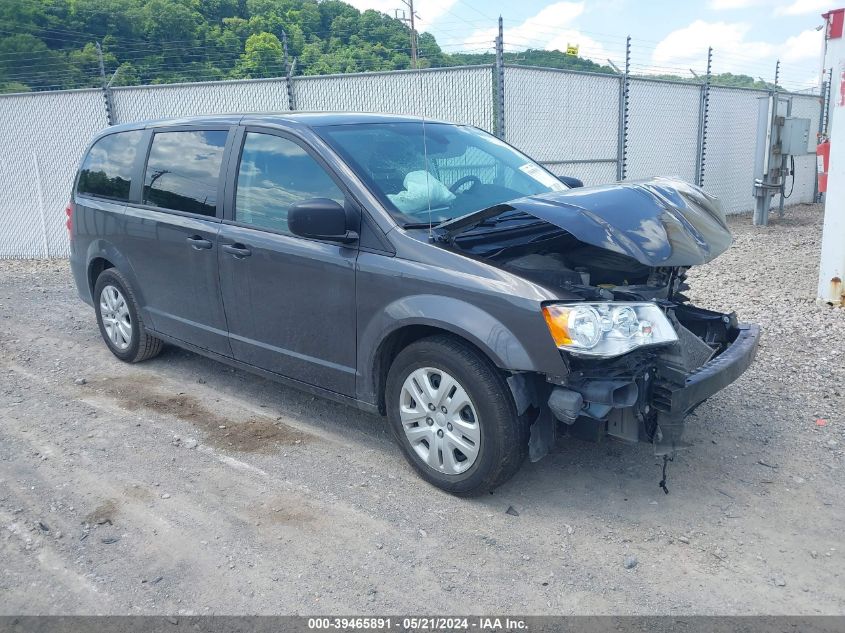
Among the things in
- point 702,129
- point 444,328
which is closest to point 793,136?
point 702,129

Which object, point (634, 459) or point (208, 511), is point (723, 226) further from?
point (208, 511)

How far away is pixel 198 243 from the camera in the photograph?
468 centimetres

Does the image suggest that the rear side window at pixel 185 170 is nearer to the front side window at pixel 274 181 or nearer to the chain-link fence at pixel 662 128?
the front side window at pixel 274 181

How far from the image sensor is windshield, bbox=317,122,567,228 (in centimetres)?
393

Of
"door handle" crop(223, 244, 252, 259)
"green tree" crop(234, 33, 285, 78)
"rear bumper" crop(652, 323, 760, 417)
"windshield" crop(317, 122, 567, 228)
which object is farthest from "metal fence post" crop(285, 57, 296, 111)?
"rear bumper" crop(652, 323, 760, 417)

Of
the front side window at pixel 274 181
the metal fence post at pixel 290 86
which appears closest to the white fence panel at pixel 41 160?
the metal fence post at pixel 290 86

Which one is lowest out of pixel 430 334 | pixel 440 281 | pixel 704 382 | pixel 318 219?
pixel 704 382

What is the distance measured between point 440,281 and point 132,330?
129 inches

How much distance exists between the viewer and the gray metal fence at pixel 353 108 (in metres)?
10.0

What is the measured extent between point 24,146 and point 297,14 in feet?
15.5

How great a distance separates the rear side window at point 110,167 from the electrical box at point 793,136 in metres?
11.9

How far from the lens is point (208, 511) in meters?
3.58

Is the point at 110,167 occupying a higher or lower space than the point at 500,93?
lower

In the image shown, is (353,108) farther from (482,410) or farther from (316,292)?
(482,410)
